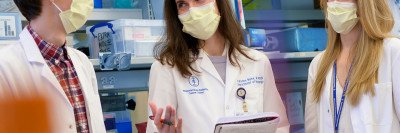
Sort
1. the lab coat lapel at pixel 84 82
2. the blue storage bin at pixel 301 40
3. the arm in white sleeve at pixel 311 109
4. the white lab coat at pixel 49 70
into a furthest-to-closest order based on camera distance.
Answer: the blue storage bin at pixel 301 40, the arm in white sleeve at pixel 311 109, the lab coat lapel at pixel 84 82, the white lab coat at pixel 49 70

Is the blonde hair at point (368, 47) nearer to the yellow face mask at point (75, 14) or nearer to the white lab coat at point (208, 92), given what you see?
the white lab coat at point (208, 92)

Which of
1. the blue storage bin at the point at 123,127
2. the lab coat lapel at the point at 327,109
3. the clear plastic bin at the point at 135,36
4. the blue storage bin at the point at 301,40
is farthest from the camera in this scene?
the blue storage bin at the point at 301,40

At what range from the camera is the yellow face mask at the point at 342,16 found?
1549 millimetres

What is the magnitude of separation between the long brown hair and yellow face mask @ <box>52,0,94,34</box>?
1.22 feet

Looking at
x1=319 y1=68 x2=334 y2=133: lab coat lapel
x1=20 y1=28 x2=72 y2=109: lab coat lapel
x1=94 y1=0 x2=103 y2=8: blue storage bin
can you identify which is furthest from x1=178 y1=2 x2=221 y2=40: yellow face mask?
x1=94 y1=0 x2=103 y2=8: blue storage bin

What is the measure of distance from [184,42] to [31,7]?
0.64m

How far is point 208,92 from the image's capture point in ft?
5.20

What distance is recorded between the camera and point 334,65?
1.62 m

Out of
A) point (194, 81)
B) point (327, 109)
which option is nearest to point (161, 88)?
point (194, 81)

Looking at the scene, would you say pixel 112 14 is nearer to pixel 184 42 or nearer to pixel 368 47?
pixel 184 42

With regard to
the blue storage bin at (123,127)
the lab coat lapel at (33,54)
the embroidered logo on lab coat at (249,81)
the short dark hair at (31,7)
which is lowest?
the blue storage bin at (123,127)

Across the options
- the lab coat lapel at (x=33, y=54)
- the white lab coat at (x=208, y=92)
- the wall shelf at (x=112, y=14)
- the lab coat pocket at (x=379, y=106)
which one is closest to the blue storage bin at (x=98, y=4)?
the wall shelf at (x=112, y=14)

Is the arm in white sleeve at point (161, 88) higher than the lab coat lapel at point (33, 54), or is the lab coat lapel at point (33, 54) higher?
the lab coat lapel at point (33, 54)

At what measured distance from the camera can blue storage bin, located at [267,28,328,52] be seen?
2.89 m
